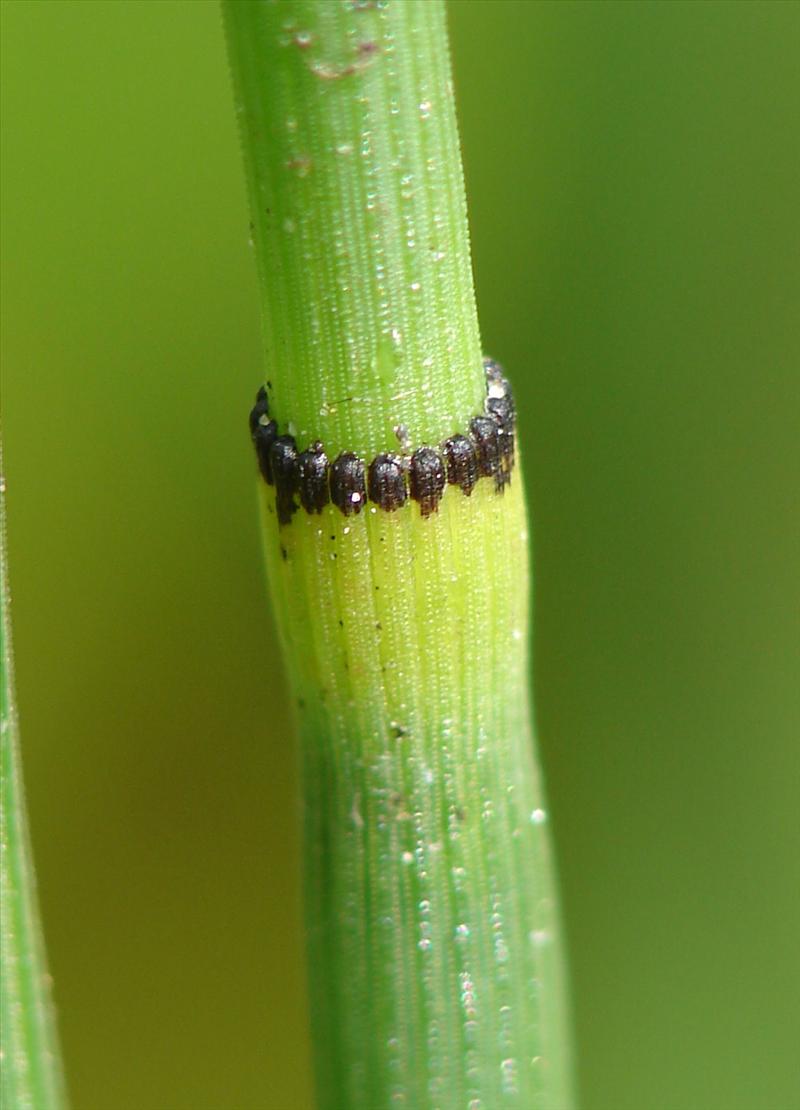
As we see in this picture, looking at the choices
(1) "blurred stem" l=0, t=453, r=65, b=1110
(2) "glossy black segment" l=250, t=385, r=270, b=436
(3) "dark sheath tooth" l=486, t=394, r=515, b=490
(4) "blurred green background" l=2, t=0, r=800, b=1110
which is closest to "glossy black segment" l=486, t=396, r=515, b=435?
(3) "dark sheath tooth" l=486, t=394, r=515, b=490

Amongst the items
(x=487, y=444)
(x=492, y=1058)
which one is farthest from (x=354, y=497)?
(x=492, y=1058)

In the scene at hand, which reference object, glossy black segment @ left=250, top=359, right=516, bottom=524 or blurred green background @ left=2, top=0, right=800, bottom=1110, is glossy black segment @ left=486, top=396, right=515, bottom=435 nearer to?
glossy black segment @ left=250, top=359, right=516, bottom=524

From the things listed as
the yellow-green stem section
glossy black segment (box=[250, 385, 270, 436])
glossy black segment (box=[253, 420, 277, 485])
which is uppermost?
glossy black segment (box=[250, 385, 270, 436])

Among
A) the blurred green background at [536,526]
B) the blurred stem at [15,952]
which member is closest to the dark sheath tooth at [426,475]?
the blurred stem at [15,952]

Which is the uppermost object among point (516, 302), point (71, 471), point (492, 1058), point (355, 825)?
point (516, 302)

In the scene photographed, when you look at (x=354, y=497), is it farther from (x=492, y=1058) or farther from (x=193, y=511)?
(x=193, y=511)

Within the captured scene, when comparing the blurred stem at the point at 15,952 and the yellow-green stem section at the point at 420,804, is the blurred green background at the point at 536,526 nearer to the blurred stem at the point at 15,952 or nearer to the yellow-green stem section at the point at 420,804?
the yellow-green stem section at the point at 420,804
